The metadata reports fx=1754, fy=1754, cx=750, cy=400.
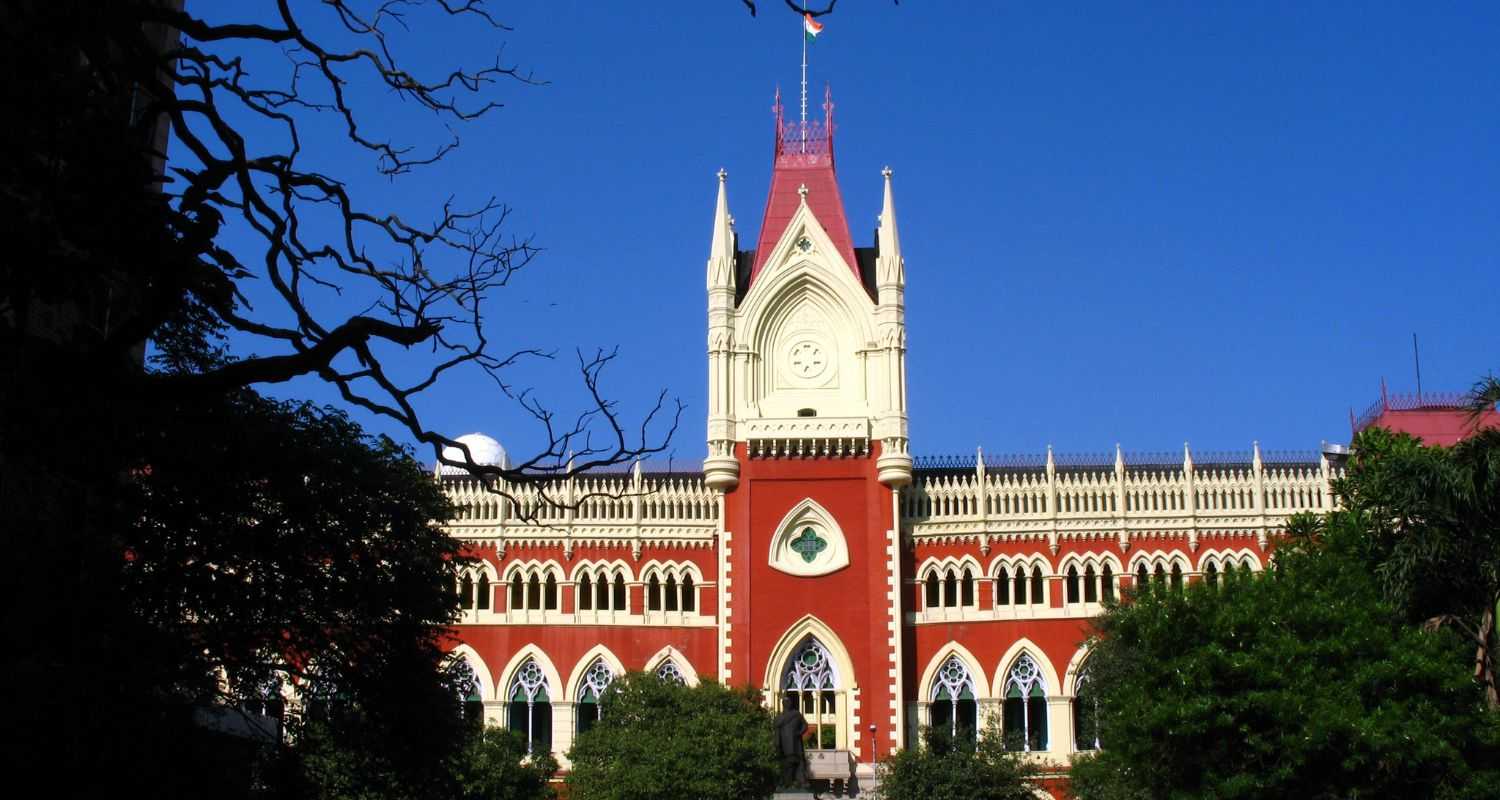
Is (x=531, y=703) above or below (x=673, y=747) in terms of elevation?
above

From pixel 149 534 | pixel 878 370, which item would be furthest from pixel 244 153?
pixel 878 370

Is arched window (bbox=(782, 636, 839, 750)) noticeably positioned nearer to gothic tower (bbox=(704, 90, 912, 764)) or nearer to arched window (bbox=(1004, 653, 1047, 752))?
gothic tower (bbox=(704, 90, 912, 764))

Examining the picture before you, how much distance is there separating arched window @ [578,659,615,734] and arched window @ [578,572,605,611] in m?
1.82

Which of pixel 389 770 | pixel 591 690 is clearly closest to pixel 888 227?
pixel 591 690

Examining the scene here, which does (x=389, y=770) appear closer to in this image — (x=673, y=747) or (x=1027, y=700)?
(x=673, y=747)

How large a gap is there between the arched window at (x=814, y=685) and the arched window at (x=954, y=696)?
316 centimetres

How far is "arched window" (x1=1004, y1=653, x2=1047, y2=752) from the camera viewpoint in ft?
176

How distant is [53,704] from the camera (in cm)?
1294

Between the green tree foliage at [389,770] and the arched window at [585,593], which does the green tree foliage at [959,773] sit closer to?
the green tree foliage at [389,770]

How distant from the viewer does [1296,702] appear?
35.1 metres

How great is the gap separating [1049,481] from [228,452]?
38.5 meters

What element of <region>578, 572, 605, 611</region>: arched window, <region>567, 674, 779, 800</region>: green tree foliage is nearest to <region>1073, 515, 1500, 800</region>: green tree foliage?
<region>567, 674, 779, 800</region>: green tree foliage

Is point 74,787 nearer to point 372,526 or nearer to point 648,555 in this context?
point 372,526

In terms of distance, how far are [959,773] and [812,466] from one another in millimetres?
12062
